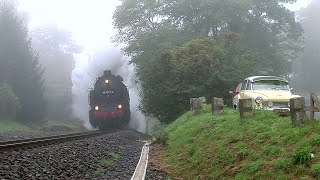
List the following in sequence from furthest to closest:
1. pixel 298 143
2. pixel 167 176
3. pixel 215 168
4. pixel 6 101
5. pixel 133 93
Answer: pixel 133 93
pixel 6 101
pixel 167 176
pixel 215 168
pixel 298 143

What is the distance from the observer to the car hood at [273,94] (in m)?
14.5

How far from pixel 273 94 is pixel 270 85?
134 cm

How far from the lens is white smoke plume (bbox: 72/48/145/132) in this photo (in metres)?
45.3

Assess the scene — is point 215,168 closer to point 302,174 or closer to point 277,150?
point 277,150

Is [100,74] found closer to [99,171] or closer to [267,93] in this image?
[267,93]

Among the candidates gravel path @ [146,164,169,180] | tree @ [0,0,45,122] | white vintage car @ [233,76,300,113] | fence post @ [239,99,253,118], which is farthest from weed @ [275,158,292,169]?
tree @ [0,0,45,122]

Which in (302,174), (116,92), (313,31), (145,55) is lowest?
(302,174)

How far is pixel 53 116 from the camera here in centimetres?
5866

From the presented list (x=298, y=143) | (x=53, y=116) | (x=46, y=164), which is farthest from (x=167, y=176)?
(x=53, y=116)

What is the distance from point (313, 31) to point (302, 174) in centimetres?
8235

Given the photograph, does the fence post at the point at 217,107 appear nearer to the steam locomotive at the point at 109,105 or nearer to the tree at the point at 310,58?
the steam locomotive at the point at 109,105

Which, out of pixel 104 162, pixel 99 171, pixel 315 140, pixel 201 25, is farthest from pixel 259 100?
pixel 201 25

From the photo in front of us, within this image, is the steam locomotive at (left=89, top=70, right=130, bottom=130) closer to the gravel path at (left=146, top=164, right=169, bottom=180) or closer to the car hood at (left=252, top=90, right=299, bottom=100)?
the car hood at (left=252, top=90, right=299, bottom=100)

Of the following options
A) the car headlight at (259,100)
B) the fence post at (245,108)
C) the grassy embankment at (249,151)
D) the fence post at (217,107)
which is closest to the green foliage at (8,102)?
the fence post at (217,107)
